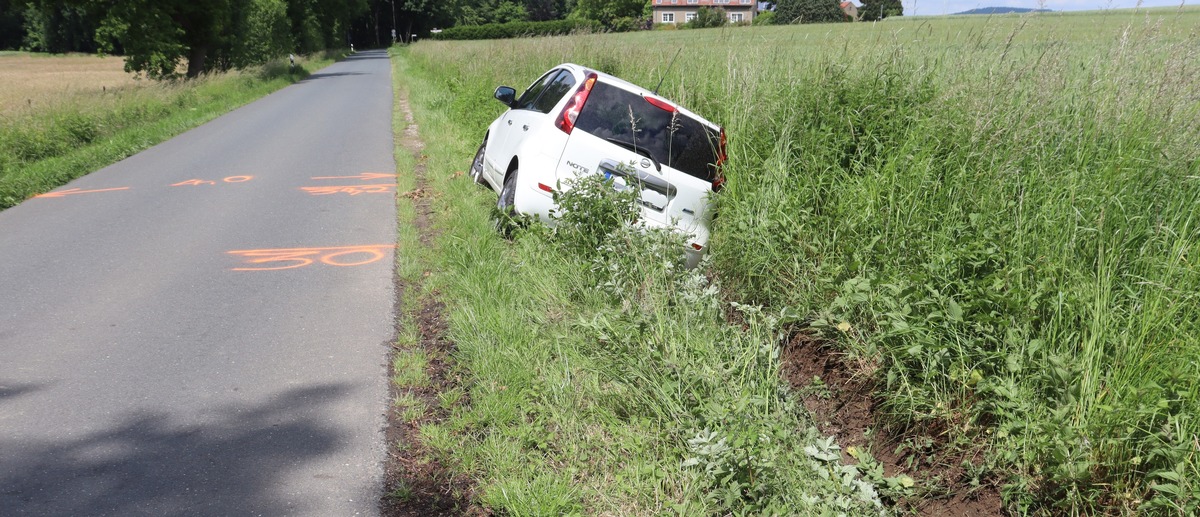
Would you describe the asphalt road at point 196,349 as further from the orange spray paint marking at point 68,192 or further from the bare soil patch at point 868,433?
the bare soil patch at point 868,433

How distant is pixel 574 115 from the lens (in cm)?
725

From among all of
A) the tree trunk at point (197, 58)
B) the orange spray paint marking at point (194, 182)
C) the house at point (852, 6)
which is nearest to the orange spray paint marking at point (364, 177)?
the orange spray paint marking at point (194, 182)

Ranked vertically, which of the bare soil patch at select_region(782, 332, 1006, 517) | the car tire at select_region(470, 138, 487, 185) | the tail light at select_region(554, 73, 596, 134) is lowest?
the bare soil patch at select_region(782, 332, 1006, 517)

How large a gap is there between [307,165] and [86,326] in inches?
291

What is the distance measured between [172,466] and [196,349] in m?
1.60

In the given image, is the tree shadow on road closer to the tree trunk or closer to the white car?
the white car

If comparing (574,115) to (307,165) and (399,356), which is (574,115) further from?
(307,165)

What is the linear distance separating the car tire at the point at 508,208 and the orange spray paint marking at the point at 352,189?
3.06 meters

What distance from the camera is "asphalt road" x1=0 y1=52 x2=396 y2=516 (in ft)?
11.8

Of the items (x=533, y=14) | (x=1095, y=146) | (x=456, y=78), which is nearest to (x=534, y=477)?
(x=1095, y=146)

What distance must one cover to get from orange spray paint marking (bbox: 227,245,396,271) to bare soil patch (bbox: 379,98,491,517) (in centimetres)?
150

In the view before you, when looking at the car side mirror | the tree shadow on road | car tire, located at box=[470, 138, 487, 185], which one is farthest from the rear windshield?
the tree shadow on road

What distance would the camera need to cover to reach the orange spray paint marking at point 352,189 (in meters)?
10.4

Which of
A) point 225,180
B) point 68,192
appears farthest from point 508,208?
point 68,192
